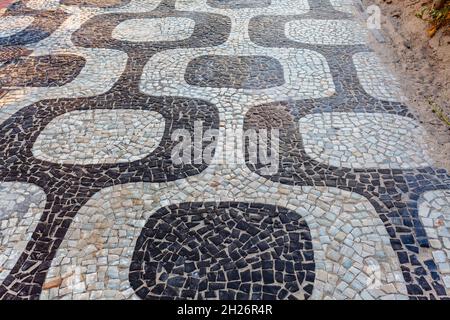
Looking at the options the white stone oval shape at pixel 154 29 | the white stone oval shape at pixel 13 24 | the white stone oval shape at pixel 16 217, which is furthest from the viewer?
the white stone oval shape at pixel 13 24

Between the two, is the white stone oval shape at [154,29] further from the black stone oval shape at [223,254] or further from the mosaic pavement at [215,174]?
the black stone oval shape at [223,254]

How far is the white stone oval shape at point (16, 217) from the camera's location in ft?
11.2

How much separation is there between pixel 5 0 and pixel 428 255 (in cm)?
977

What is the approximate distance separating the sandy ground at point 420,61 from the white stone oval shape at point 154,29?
135 inches

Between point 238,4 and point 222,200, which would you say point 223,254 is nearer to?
point 222,200

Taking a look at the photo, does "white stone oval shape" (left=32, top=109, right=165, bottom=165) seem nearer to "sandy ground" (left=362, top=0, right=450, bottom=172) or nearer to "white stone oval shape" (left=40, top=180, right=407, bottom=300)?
"white stone oval shape" (left=40, top=180, right=407, bottom=300)

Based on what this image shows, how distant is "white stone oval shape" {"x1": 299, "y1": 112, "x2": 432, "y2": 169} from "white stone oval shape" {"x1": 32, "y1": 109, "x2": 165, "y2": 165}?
1922 millimetres

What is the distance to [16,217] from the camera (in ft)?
12.3

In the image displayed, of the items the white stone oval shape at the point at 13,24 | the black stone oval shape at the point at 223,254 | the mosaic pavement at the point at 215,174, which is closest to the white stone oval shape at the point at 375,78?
the mosaic pavement at the point at 215,174

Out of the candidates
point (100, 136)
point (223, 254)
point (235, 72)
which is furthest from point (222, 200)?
point (235, 72)

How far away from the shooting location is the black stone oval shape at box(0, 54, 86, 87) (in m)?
5.78

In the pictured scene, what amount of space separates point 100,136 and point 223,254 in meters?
2.33

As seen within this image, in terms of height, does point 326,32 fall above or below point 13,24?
above
